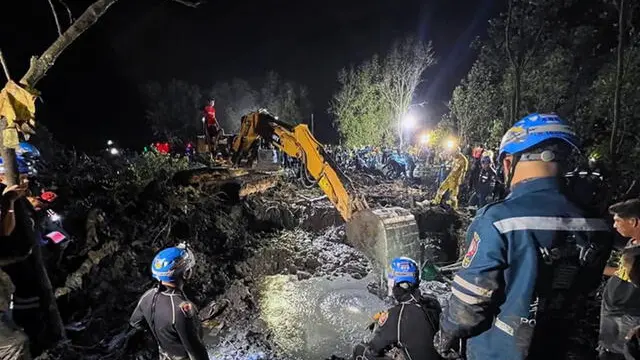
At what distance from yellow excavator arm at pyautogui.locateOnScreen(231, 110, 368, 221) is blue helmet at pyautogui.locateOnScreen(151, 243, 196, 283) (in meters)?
3.88

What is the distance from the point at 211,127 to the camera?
442 inches

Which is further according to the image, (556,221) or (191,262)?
(191,262)

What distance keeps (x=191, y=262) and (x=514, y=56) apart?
54.0 ft

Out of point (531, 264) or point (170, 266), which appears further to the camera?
point (170, 266)

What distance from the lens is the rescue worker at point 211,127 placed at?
36.5 ft

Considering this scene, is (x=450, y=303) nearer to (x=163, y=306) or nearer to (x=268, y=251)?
(x=163, y=306)

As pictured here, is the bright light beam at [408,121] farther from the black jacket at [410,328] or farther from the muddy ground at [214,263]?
the black jacket at [410,328]

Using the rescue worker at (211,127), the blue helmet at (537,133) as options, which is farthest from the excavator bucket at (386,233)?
the rescue worker at (211,127)

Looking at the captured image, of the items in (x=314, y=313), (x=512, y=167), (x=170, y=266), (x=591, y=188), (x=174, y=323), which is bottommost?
(x=314, y=313)

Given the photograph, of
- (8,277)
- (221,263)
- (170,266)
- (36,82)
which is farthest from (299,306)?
(36,82)

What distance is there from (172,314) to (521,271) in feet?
8.06

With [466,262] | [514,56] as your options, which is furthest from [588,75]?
[466,262]

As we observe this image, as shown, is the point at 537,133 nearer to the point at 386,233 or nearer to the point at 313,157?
the point at 386,233

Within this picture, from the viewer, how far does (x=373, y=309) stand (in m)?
5.93
